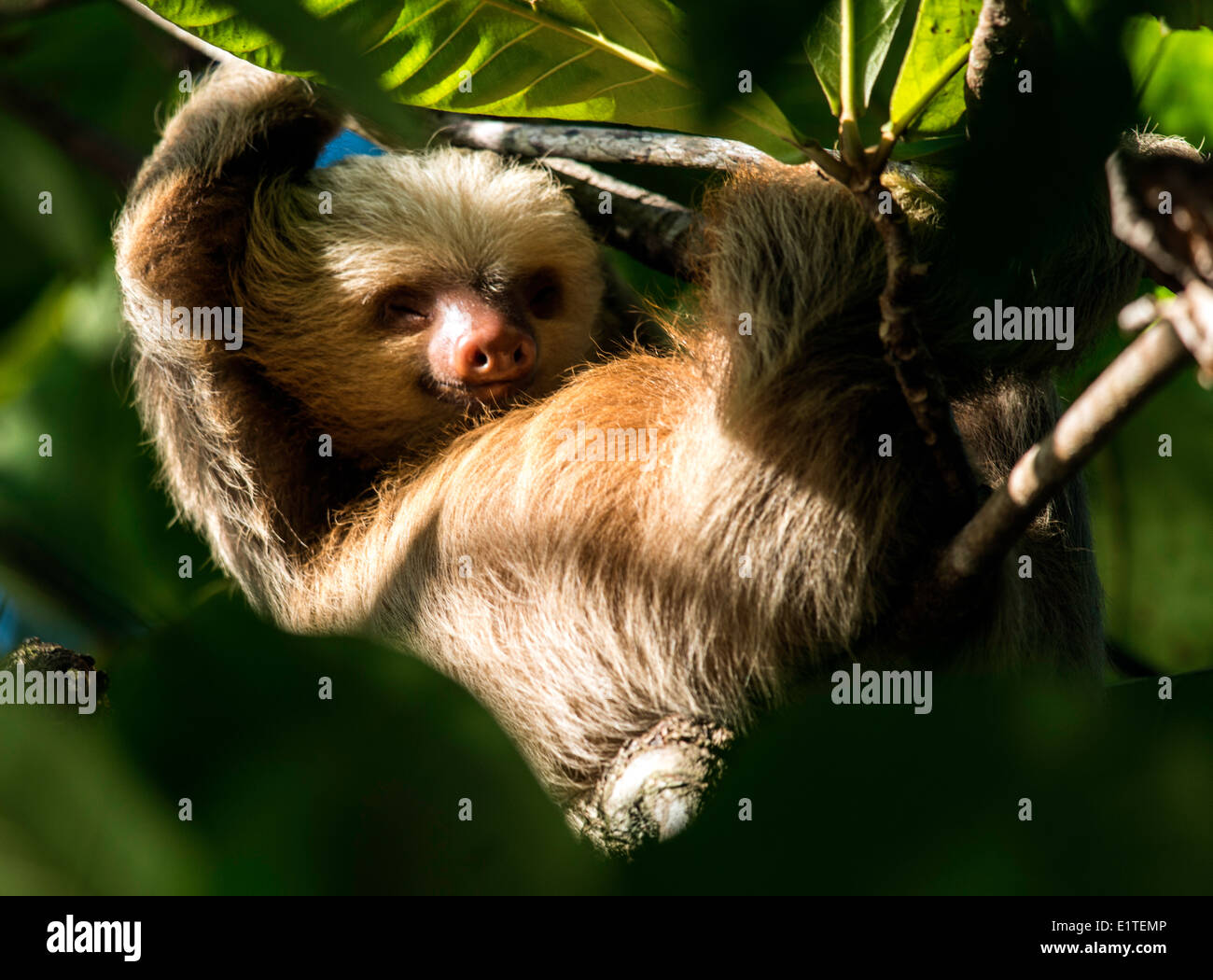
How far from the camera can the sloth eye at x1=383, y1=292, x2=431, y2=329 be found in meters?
4.34

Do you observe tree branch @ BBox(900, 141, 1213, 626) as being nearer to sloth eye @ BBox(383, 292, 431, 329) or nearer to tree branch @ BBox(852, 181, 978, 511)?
tree branch @ BBox(852, 181, 978, 511)

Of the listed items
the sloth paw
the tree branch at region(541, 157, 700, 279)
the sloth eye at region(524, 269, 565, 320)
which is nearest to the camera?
the sloth paw

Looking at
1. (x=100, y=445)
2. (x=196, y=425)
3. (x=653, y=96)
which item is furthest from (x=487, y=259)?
(x=653, y=96)

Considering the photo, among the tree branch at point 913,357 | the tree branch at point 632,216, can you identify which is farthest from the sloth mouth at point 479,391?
the tree branch at point 913,357

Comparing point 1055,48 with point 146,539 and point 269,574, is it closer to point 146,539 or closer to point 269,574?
point 269,574

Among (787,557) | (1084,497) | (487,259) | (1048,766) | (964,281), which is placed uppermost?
(487,259)

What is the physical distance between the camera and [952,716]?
70.0 inches

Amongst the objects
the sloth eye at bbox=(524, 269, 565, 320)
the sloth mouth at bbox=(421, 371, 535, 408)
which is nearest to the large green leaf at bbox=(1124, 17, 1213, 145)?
the sloth mouth at bbox=(421, 371, 535, 408)

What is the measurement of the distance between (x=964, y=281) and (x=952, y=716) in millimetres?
1093

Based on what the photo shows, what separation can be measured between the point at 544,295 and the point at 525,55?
86.4 inches

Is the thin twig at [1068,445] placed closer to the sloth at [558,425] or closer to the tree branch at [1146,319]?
the tree branch at [1146,319]

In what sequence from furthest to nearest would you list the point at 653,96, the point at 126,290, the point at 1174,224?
1. the point at 126,290
2. the point at 653,96
3. the point at 1174,224

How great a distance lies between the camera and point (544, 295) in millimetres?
4691

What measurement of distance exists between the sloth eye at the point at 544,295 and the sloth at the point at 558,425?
0.5 inches
